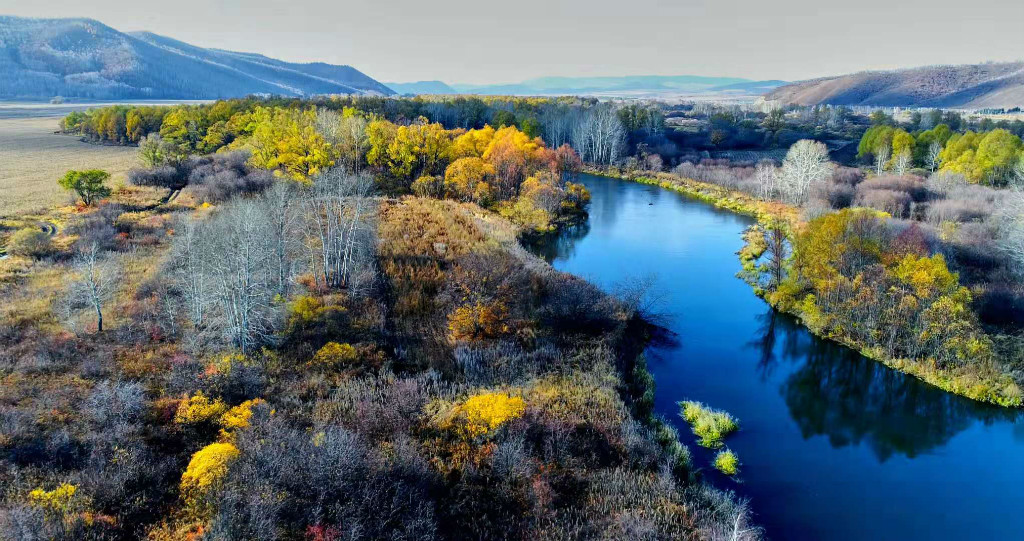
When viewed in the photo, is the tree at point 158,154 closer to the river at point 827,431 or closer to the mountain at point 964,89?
the river at point 827,431

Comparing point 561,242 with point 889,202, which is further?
point 561,242

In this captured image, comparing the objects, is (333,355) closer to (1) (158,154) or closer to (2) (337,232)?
(2) (337,232)

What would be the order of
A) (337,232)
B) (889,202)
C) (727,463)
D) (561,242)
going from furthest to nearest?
(561,242) → (889,202) → (337,232) → (727,463)

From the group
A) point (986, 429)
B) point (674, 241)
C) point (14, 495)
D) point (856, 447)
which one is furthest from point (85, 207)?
point (986, 429)

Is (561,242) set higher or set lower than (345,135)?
lower

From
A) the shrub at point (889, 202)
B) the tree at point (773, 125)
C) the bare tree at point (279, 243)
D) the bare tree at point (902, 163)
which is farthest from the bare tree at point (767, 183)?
the bare tree at point (279, 243)

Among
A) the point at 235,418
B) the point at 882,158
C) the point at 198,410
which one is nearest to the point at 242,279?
the point at 198,410
